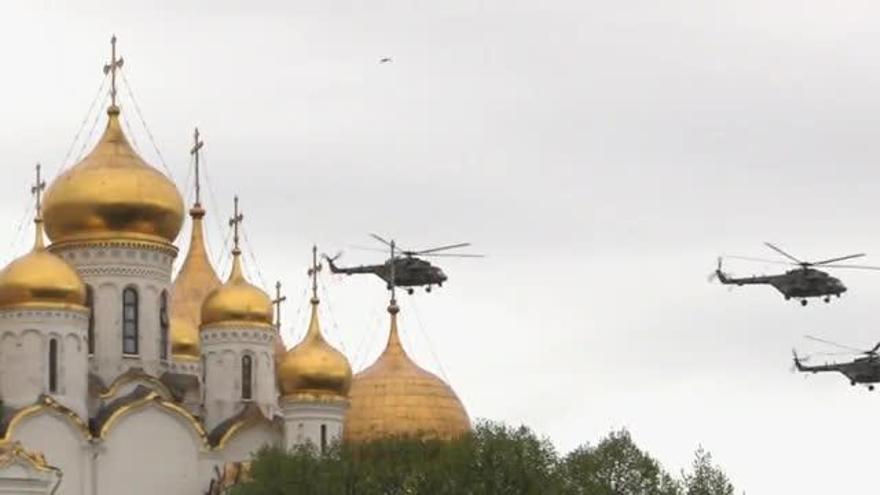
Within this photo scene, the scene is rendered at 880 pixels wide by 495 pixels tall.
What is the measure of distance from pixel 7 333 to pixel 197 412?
6.18 meters

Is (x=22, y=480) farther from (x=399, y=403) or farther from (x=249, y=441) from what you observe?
(x=399, y=403)

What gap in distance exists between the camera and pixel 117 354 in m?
73.8

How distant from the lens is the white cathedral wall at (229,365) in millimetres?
75125

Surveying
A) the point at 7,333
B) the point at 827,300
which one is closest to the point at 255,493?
the point at 7,333

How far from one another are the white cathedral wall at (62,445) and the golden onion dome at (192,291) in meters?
7.58

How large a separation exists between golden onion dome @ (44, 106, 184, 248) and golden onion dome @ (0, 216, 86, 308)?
316cm

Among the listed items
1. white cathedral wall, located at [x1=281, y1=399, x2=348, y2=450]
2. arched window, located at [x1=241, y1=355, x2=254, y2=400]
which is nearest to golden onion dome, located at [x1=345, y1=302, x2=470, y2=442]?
white cathedral wall, located at [x1=281, y1=399, x2=348, y2=450]

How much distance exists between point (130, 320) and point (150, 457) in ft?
11.8

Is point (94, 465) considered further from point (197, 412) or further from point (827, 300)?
point (827, 300)

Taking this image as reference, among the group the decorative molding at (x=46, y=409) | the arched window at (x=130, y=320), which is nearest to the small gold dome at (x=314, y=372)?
the arched window at (x=130, y=320)

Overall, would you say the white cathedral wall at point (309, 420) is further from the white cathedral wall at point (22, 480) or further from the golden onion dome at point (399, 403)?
the white cathedral wall at point (22, 480)

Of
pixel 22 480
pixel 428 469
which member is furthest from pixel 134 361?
pixel 428 469

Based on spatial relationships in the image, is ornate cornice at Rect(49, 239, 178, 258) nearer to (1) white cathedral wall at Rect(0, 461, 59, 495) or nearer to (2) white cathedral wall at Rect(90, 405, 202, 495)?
(2) white cathedral wall at Rect(90, 405, 202, 495)

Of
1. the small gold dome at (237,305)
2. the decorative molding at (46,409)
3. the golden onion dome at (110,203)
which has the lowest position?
the decorative molding at (46,409)
